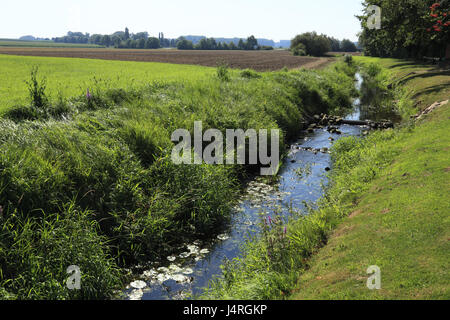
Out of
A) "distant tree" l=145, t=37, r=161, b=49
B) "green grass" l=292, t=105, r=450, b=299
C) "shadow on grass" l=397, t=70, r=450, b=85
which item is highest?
"distant tree" l=145, t=37, r=161, b=49

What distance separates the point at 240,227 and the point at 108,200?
3648 millimetres

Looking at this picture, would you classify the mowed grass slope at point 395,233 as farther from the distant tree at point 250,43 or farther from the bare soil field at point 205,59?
the distant tree at point 250,43

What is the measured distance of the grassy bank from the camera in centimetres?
546

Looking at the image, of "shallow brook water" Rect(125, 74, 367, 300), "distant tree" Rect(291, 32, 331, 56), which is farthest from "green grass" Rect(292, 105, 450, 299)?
"distant tree" Rect(291, 32, 331, 56)

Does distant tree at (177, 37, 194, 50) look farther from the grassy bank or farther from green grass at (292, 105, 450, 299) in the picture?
green grass at (292, 105, 450, 299)

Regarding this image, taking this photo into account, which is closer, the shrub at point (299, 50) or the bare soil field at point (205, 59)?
the bare soil field at point (205, 59)

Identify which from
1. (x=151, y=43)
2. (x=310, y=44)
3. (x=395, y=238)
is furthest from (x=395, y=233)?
(x=151, y=43)

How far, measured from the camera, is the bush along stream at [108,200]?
6777 millimetres

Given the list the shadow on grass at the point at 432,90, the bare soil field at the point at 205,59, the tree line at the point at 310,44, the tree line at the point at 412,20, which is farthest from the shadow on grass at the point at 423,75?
the tree line at the point at 310,44

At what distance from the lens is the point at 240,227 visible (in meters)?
9.73

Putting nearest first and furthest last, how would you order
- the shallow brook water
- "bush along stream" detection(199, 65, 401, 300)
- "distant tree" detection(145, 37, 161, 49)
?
1. "bush along stream" detection(199, 65, 401, 300)
2. the shallow brook water
3. "distant tree" detection(145, 37, 161, 49)

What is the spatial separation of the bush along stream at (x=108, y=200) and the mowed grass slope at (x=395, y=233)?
248 centimetres

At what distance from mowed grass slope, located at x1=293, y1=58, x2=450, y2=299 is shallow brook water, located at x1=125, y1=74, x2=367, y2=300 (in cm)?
164

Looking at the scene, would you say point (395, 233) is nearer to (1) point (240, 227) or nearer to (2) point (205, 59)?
(1) point (240, 227)
